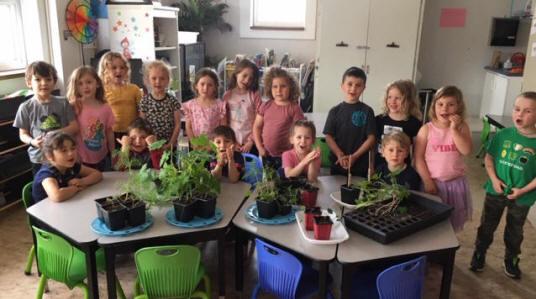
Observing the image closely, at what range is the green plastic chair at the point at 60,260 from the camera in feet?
5.99

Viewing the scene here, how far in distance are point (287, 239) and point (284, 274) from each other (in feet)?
0.48

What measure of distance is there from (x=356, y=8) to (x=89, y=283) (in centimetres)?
422

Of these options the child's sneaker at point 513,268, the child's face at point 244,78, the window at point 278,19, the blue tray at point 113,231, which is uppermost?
the window at point 278,19

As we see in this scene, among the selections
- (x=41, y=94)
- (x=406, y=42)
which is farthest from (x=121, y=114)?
(x=406, y=42)

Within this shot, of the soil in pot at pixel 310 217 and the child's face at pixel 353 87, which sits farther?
the child's face at pixel 353 87

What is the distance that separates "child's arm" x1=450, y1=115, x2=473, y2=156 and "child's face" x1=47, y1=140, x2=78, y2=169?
1.93 meters

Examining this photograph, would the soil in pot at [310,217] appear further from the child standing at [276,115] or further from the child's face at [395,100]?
the child's face at [395,100]

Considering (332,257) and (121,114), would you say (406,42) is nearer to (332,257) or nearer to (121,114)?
(121,114)

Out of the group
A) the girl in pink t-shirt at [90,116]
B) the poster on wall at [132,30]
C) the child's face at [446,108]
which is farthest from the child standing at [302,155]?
the poster on wall at [132,30]

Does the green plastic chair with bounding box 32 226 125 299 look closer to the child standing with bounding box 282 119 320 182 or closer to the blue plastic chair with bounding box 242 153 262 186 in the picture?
the blue plastic chair with bounding box 242 153 262 186

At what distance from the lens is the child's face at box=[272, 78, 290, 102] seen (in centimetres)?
281

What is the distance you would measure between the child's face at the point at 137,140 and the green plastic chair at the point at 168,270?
0.97m

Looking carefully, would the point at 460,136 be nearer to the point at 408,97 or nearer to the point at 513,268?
the point at 408,97

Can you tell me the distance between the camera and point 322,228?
5.59 ft
